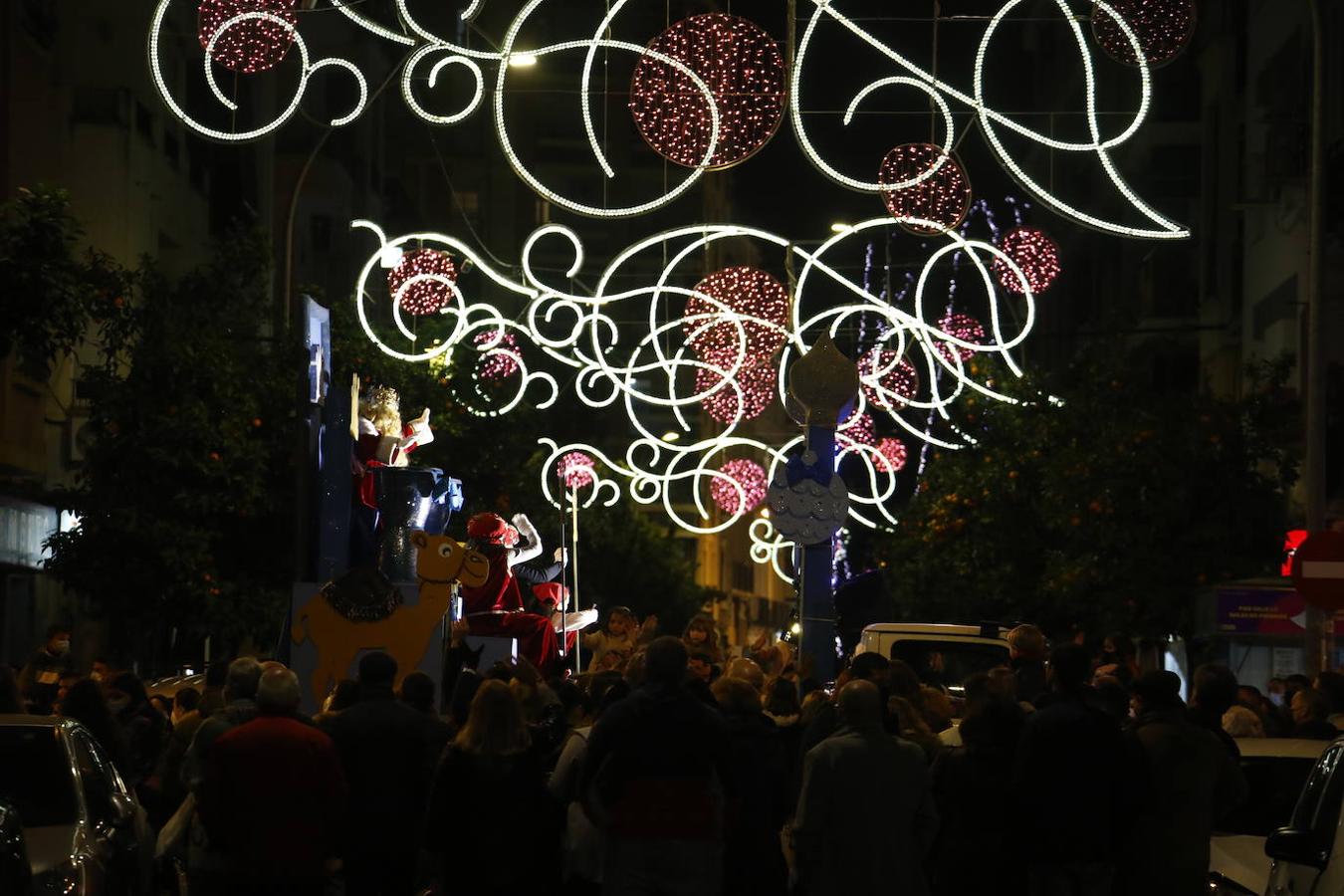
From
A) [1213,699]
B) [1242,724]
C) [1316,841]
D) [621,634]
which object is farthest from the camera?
[621,634]

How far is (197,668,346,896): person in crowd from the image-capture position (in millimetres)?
9938

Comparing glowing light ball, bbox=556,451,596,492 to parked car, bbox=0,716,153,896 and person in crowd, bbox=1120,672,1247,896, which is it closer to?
parked car, bbox=0,716,153,896

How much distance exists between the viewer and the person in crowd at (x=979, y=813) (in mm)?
10945

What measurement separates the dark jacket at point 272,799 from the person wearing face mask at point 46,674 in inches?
282

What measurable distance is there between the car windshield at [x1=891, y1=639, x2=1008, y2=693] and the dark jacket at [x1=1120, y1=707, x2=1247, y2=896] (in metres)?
8.10

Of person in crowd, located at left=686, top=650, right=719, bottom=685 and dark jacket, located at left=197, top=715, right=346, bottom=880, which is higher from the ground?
person in crowd, located at left=686, top=650, right=719, bottom=685

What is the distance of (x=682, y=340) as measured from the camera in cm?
3925

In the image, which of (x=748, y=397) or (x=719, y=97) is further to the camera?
(x=748, y=397)

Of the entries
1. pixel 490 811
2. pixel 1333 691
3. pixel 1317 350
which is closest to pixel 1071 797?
pixel 490 811

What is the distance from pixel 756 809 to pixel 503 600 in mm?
12207

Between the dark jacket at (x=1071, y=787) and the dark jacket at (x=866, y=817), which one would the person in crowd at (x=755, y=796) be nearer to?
the dark jacket at (x=866, y=817)

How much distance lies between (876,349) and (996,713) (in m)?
17.4


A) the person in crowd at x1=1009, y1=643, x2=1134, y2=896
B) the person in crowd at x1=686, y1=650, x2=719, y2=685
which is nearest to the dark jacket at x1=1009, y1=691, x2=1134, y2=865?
the person in crowd at x1=1009, y1=643, x2=1134, y2=896

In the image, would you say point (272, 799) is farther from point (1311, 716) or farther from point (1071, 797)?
point (1311, 716)
